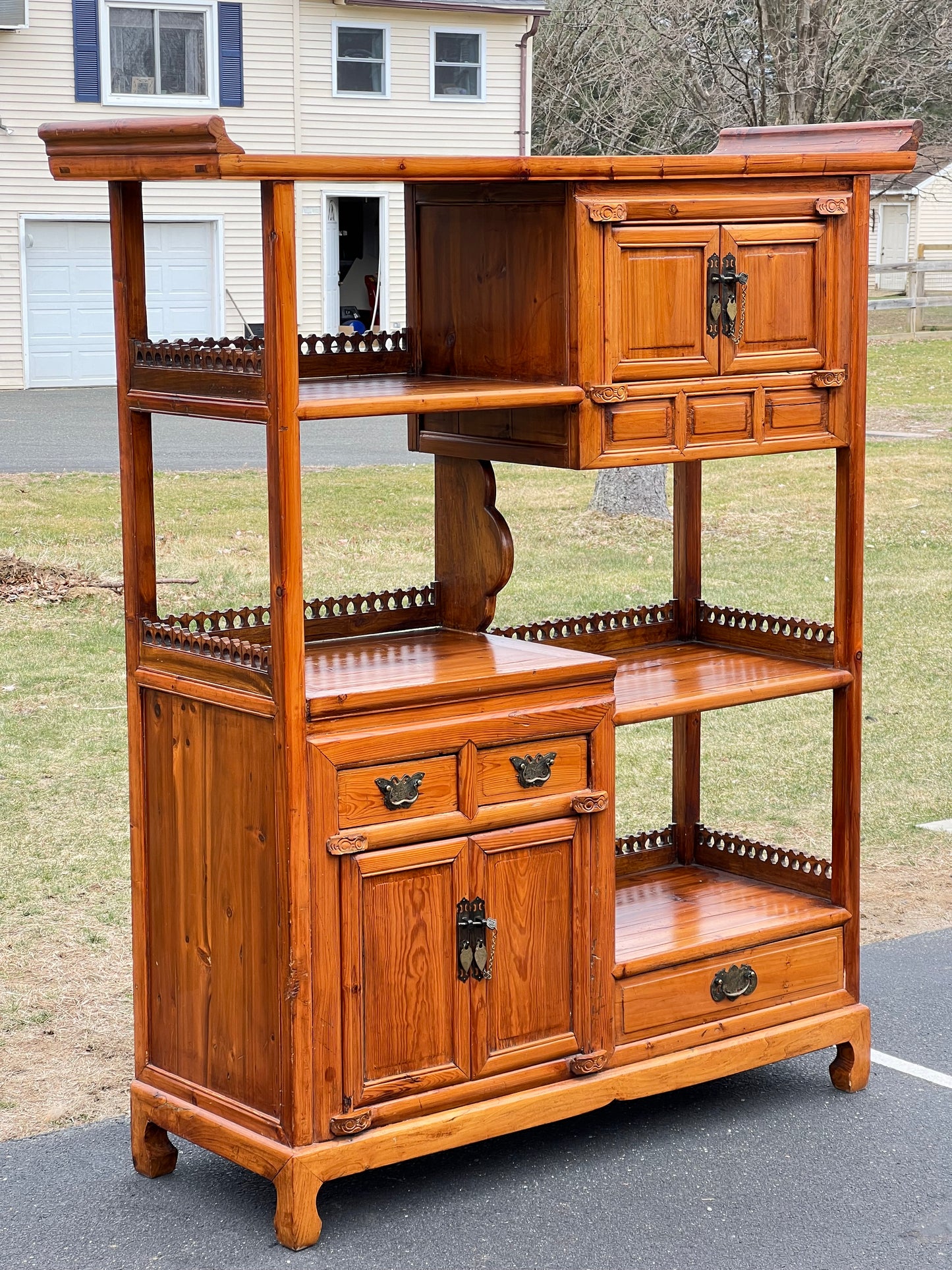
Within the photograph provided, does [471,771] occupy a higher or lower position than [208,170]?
lower

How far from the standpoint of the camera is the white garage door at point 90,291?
20.2 meters

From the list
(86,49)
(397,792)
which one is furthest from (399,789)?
(86,49)

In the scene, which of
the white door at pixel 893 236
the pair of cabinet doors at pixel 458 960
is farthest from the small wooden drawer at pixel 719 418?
the white door at pixel 893 236

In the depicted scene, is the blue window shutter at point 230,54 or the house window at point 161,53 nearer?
the house window at point 161,53

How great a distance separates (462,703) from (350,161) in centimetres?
116

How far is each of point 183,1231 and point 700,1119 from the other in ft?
4.36

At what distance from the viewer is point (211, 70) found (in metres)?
20.5

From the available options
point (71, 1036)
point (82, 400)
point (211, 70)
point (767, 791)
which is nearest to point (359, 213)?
point (211, 70)

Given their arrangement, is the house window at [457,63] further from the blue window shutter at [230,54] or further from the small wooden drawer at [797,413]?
the small wooden drawer at [797,413]

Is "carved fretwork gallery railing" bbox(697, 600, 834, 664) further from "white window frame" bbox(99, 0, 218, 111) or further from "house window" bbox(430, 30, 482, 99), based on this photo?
"house window" bbox(430, 30, 482, 99)

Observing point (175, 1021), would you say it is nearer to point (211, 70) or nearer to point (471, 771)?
point (471, 771)

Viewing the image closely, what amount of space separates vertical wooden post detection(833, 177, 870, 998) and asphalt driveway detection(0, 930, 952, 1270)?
20.5 inches

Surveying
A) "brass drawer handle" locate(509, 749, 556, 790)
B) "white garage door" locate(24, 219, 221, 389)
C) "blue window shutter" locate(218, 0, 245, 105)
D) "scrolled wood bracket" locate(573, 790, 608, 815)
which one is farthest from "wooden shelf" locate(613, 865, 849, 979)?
"blue window shutter" locate(218, 0, 245, 105)

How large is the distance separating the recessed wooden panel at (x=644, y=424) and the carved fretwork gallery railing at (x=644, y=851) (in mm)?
1476
